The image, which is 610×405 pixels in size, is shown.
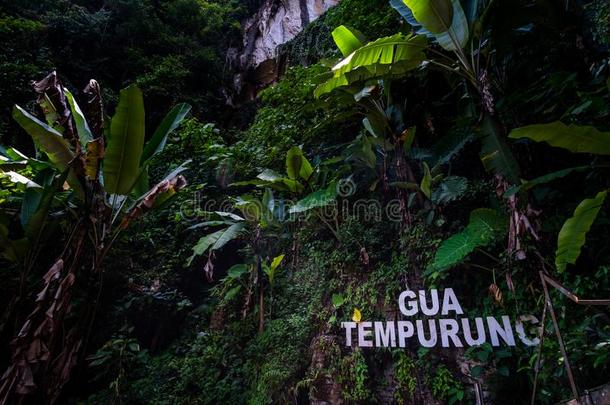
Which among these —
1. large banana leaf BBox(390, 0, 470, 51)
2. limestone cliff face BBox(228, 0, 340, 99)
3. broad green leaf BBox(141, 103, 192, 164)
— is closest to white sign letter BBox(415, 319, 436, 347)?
large banana leaf BBox(390, 0, 470, 51)

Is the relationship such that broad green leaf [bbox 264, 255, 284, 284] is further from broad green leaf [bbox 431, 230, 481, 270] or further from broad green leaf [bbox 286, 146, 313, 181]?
broad green leaf [bbox 431, 230, 481, 270]

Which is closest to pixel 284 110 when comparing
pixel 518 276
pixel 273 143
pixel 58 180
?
pixel 273 143

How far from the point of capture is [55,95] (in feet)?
10.4

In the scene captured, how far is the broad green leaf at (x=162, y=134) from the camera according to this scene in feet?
11.4

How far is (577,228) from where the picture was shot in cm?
174

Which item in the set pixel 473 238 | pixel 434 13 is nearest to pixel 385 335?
pixel 473 238

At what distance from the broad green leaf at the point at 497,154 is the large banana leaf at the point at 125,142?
116 inches

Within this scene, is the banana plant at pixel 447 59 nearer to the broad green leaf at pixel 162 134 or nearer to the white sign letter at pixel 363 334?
the white sign letter at pixel 363 334

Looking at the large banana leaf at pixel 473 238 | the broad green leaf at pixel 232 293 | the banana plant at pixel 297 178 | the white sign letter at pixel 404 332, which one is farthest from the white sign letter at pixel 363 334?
the broad green leaf at pixel 232 293

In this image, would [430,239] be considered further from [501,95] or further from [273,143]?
[273,143]

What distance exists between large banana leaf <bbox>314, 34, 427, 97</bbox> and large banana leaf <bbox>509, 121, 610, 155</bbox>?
Result: 1290 mm

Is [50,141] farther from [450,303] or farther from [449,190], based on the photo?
[450,303]

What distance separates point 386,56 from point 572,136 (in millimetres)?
1508

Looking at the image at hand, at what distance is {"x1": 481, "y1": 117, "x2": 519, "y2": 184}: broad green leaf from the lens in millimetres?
2320
